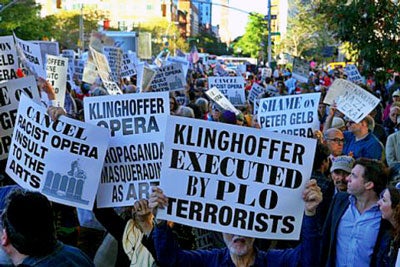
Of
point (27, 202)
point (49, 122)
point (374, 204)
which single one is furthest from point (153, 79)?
point (27, 202)

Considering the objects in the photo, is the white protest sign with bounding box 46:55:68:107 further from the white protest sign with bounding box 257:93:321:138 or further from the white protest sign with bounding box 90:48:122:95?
the white protest sign with bounding box 257:93:321:138

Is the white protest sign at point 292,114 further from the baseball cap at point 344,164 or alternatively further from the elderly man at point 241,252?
the elderly man at point 241,252

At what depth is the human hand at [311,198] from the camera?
417 centimetres

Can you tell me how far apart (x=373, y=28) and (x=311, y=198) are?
868 cm

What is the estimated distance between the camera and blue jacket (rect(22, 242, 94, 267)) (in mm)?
3438

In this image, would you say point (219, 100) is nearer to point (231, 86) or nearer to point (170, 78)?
point (170, 78)

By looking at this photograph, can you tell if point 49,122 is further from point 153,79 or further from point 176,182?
point 153,79

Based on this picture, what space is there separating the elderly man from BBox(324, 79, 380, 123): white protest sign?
4.67 metres

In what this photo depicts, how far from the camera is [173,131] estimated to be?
4422mm

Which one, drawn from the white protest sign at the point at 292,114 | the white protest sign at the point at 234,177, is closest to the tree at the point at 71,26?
the white protest sign at the point at 292,114

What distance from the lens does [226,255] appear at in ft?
14.1

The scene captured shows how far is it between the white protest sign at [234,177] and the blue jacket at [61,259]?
82 centimetres

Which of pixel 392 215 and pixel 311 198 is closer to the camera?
pixel 311 198

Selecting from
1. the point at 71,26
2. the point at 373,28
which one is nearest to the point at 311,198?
the point at 373,28
